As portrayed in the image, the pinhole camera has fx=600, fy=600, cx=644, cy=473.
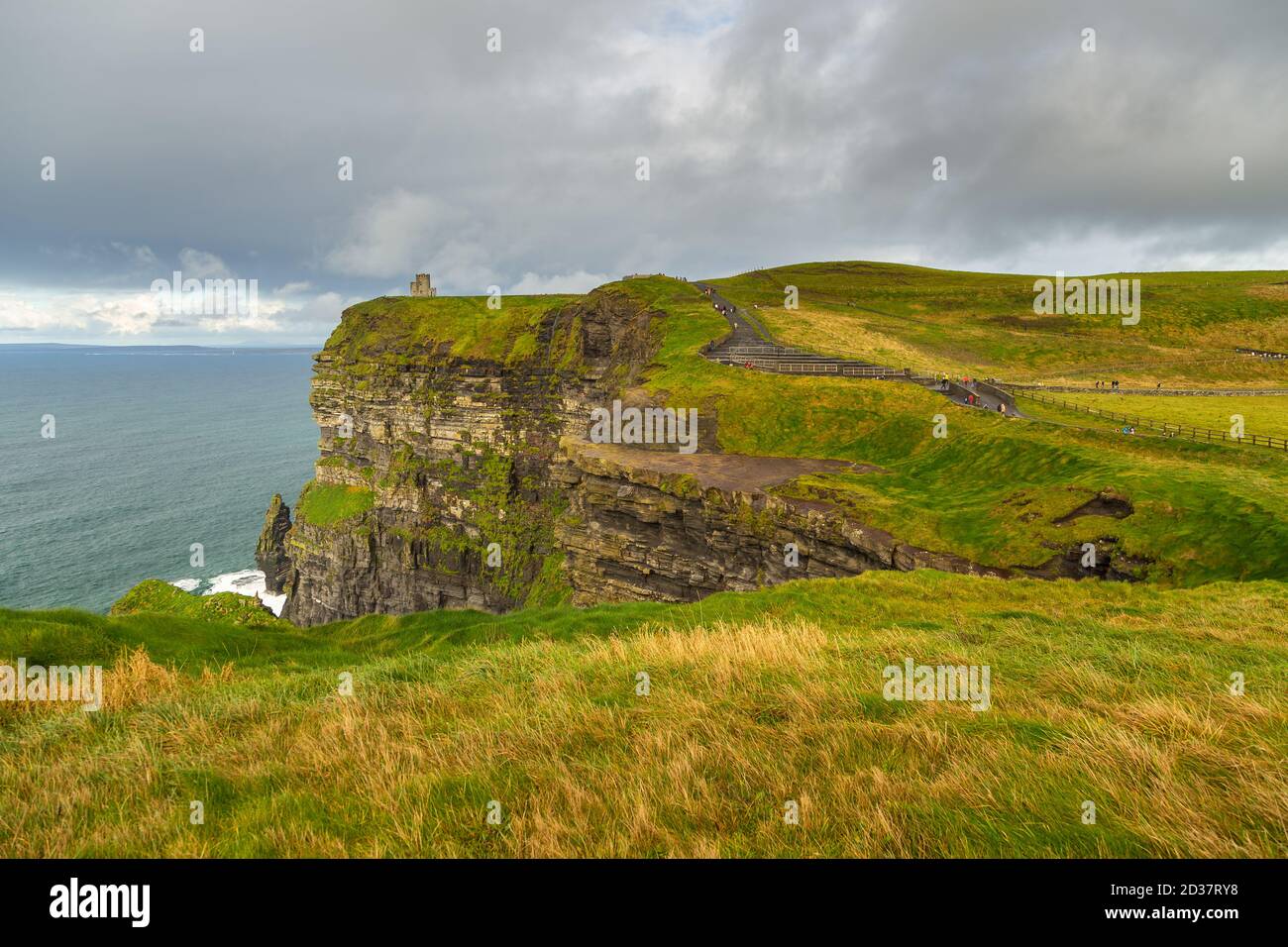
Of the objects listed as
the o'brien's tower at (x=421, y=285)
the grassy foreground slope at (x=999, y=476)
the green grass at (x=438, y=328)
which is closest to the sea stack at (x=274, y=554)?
the green grass at (x=438, y=328)

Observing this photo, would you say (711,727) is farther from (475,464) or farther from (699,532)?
(475,464)

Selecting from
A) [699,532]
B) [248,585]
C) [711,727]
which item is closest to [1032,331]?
[699,532]

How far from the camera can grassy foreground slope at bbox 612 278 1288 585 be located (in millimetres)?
22719

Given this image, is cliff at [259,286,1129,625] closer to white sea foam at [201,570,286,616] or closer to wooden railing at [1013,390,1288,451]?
white sea foam at [201,570,286,616]

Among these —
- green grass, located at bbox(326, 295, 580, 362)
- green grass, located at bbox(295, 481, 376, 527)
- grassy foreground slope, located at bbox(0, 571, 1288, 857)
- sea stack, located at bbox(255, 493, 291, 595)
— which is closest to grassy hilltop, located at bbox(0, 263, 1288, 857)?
grassy foreground slope, located at bbox(0, 571, 1288, 857)

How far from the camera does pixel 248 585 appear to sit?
3300 inches

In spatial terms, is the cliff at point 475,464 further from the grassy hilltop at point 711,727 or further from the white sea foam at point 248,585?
the grassy hilltop at point 711,727

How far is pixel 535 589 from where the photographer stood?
59.8m

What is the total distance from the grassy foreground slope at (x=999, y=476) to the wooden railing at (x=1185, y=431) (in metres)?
3.06

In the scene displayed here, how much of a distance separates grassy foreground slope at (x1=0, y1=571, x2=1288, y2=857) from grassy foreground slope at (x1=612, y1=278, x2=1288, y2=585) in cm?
1360

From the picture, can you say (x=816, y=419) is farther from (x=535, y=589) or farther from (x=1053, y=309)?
(x=1053, y=309)

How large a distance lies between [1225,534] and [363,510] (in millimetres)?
79670

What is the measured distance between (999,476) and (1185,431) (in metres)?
15.9
